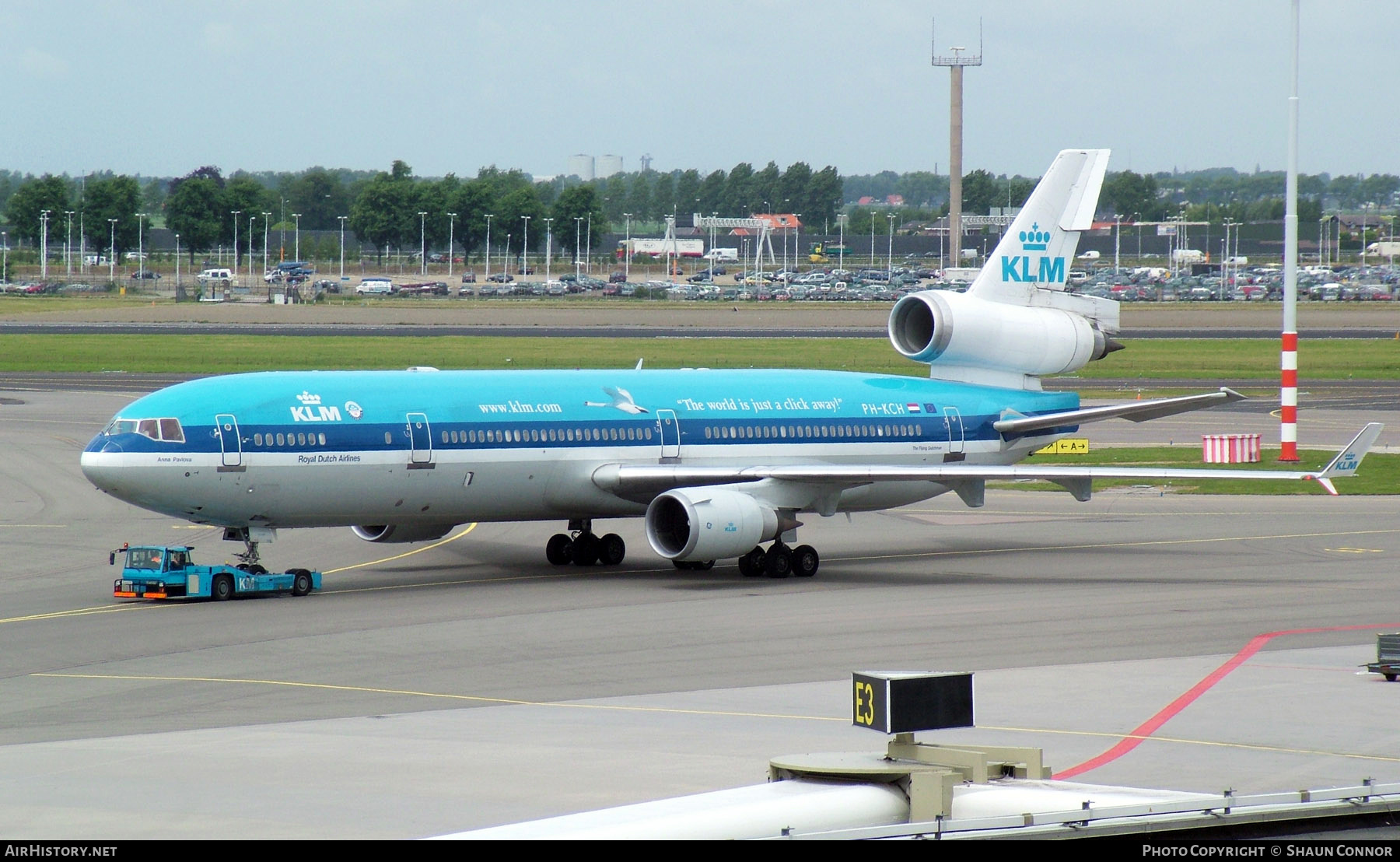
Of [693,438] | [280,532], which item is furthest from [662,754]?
[280,532]

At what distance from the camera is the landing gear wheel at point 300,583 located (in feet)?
99.1

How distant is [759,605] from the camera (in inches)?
1148

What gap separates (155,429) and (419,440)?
489 cm

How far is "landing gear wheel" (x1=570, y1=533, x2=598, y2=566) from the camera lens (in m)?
35.0

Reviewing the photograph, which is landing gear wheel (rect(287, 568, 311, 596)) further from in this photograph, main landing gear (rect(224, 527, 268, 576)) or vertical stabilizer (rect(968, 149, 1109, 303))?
vertical stabilizer (rect(968, 149, 1109, 303))

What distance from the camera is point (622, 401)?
3425cm

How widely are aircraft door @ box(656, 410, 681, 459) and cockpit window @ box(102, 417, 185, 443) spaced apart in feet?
33.0

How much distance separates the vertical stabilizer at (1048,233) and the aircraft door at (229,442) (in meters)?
18.5

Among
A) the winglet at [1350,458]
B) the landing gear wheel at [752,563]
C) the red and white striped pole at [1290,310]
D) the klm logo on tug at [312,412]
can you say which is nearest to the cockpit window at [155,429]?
the klm logo on tug at [312,412]

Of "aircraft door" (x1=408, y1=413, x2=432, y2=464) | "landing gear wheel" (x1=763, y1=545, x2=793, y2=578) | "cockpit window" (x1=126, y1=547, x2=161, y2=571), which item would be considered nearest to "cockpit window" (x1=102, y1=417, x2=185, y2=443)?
"cockpit window" (x1=126, y1=547, x2=161, y2=571)

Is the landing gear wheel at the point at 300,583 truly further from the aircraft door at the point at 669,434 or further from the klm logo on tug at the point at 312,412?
the aircraft door at the point at 669,434

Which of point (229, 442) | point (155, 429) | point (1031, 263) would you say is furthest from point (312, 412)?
point (1031, 263)

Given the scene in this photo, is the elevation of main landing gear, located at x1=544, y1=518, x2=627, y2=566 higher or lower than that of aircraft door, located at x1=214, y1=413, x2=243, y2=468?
lower
